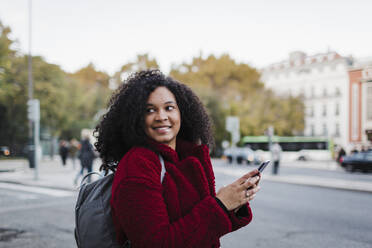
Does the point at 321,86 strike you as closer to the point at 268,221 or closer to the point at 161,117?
the point at 268,221

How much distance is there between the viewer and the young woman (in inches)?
55.3

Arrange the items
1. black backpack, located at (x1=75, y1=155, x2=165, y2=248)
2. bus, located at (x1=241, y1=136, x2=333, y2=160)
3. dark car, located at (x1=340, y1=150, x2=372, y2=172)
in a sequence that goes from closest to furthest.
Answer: black backpack, located at (x1=75, y1=155, x2=165, y2=248) < dark car, located at (x1=340, y1=150, x2=372, y2=172) < bus, located at (x1=241, y1=136, x2=333, y2=160)

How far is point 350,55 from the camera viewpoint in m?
57.6

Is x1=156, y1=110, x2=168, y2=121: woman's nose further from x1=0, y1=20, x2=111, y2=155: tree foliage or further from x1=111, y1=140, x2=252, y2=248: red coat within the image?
x1=0, y1=20, x2=111, y2=155: tree foliage

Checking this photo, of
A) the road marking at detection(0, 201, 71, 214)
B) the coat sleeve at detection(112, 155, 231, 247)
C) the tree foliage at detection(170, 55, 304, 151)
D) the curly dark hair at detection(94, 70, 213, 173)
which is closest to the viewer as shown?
the coat sleeve at detection(112, 155, 231, 247)

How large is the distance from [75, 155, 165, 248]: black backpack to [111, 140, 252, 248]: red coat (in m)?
0.05

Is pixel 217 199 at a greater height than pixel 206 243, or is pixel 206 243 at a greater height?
pixel 217 199

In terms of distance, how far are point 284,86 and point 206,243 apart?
64.1m

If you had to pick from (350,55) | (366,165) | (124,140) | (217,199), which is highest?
(350,55)

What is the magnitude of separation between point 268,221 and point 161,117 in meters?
5.63

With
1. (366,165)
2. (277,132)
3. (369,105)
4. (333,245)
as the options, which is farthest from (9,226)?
(369,105)

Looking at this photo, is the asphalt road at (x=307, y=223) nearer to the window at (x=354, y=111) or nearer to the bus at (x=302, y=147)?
the bus at (x=302, y=147)

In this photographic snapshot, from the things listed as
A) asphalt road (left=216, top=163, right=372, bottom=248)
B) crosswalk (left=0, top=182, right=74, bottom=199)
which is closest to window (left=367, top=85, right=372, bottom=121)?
asphalt road (left=216, top=163, right=372, bottom=248)

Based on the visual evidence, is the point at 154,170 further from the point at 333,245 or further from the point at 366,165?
the point at 366,165
